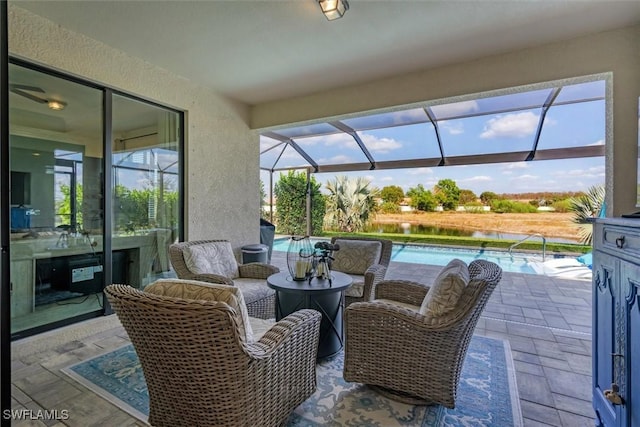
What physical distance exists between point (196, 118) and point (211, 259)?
6.47 ft

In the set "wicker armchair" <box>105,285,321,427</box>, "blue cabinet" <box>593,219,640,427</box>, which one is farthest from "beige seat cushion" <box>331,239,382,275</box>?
"blue cabinet" <box>593,219,640,427</box>

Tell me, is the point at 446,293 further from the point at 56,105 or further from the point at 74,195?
the point at 56,105

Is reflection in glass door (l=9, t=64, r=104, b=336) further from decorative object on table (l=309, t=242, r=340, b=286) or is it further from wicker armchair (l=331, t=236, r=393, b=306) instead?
wicker armchair (l=331, t=236, r=393, b=306)

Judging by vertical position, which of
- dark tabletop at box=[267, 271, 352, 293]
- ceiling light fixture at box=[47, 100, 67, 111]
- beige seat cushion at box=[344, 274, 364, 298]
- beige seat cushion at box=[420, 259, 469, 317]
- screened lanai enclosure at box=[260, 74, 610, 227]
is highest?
screened lanai enclosure at box=[260, 74, 610, 227]

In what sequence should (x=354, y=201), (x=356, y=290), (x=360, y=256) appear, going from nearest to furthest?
1. (x=356, y=290)
2. (x=360, y=256)
3. (x=354, y=201)

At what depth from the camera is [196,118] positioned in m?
4.11

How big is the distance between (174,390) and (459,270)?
1756 millimetres

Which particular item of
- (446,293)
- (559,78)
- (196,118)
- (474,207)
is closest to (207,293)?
(446,293)

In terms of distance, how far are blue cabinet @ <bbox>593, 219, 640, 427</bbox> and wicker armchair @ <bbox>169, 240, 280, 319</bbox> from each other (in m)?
2.49

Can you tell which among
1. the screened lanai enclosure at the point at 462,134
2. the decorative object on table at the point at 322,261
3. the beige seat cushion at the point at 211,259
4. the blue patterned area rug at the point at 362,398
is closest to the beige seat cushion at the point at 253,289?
the beige seat cushion at the point at 211,259

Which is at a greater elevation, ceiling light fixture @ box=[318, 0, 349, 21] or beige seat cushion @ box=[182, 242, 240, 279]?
ceiling light fixture @ box=[318, 0, 349, 21]

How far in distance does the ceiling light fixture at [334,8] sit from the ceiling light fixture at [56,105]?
2874 mm

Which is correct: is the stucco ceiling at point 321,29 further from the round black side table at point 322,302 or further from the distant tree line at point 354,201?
the distant tree line at point 354,201

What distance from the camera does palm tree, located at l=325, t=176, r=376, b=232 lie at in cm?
870
